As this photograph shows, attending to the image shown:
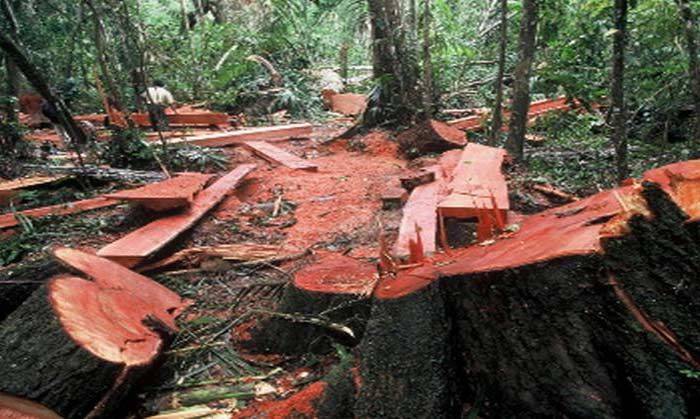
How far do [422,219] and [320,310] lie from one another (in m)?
1.41

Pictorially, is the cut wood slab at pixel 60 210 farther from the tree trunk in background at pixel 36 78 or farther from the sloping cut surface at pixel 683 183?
the sloping cut surface at pixel 683 183

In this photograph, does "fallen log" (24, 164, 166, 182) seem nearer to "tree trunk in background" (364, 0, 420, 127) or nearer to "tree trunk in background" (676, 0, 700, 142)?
"tree trunk in background" (364, 0, 420, 127)

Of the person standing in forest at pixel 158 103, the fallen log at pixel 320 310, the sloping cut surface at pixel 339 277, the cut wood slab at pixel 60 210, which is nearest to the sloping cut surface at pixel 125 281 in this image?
the fallen log at pixel 320 310

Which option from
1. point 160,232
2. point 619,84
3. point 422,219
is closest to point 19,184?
point 160,232

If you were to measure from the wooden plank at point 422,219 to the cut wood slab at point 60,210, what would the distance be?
293 centimetres

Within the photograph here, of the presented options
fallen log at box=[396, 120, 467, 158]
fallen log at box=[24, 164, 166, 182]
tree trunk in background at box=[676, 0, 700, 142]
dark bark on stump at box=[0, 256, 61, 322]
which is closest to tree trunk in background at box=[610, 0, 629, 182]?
tree trunk in background at box=[676, 0, 700, 142]

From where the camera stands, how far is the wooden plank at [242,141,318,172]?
258 inches

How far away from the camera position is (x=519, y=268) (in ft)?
5.58

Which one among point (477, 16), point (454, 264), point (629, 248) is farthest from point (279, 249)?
point (477, 16)

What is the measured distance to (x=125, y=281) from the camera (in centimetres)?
303

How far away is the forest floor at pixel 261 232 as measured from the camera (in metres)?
2.58

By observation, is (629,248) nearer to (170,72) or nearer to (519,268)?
(519,268)

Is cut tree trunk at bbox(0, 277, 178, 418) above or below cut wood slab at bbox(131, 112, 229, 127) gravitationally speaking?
below

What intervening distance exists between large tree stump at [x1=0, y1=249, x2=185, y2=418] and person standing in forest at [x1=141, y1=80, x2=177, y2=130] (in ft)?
16.3
